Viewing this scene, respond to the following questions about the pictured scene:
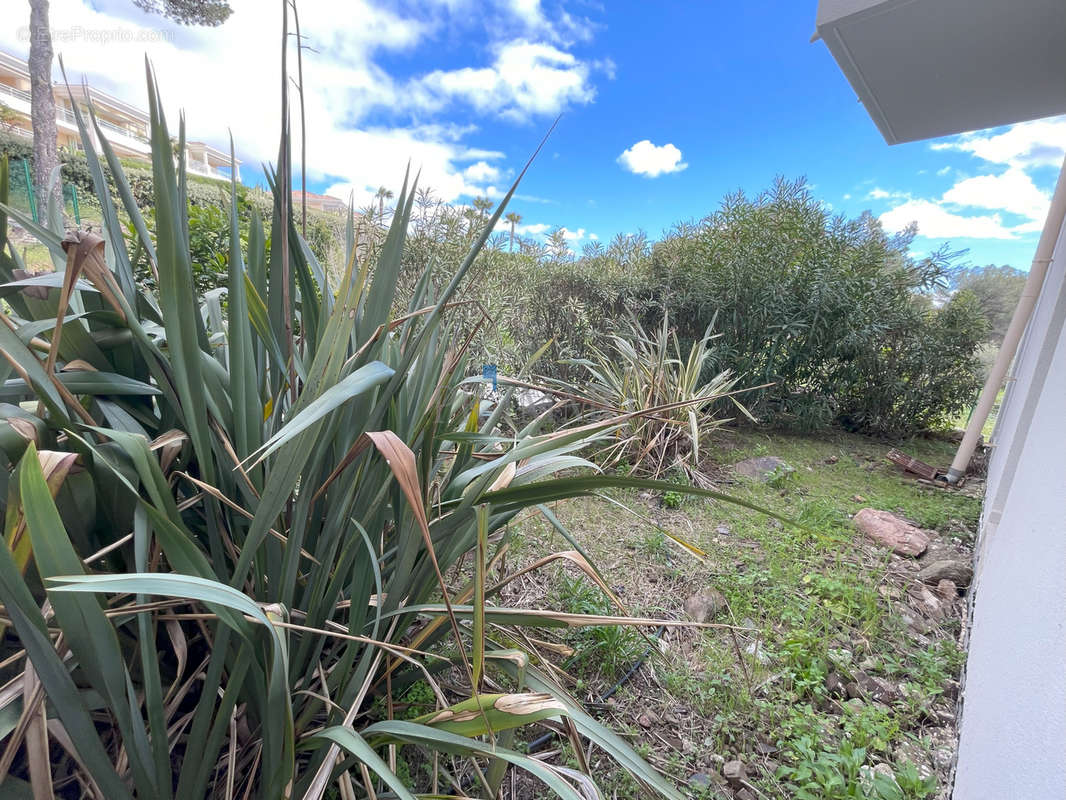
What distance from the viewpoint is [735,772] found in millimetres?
983

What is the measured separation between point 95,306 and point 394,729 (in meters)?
0.84

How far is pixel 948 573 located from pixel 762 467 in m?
1.22

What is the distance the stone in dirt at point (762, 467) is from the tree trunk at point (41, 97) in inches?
360

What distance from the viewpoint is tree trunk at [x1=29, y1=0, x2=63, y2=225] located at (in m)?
6.18

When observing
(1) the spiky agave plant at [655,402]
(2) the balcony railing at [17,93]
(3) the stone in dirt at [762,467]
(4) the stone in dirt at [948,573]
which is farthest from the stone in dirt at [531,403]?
(2) the balcony railing at [17,93]

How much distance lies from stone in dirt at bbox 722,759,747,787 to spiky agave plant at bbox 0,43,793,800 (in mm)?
534

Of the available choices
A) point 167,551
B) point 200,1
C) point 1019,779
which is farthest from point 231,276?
point 200,1

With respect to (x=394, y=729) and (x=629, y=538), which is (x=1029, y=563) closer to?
(x=394, y=729)

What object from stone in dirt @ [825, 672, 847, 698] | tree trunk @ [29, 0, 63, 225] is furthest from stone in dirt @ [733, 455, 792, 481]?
tree trunk @ [29, 0, 63, 225]

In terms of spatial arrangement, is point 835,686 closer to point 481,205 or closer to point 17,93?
point 481,205

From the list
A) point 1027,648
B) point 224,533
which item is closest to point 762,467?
point 1027,648

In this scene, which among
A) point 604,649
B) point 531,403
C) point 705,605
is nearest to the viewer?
point 604,649

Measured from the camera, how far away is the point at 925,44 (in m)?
1.89

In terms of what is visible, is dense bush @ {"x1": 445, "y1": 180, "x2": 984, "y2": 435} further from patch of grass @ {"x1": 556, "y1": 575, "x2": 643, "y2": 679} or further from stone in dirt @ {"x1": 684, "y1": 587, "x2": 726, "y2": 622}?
patch of grass @ {"x1": 556, "y1": 575, "x2": 643, "y2": 679}
